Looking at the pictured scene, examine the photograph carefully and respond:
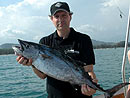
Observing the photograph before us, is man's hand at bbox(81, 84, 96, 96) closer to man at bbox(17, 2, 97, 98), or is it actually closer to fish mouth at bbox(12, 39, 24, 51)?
man at bbox(17, 2, 97, 98)

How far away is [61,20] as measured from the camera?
9.84 ft

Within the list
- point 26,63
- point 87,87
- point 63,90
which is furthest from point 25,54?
point 87,87

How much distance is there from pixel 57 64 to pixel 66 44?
0.55m

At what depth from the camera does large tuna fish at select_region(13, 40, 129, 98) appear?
273 centimetres

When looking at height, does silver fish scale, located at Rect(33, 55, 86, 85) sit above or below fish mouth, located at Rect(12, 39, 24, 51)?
below

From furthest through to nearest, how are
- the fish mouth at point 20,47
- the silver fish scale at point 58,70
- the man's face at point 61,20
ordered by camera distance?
the man's face at point 61,20, the fish mouth at point 20,47, the silver fish scale at point 58,70

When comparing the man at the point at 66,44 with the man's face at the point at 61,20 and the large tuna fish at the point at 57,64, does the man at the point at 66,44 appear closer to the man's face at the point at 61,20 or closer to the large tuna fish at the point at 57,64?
the man's face at the point at 61,20

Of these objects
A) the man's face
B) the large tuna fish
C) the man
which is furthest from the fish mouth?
the man's face

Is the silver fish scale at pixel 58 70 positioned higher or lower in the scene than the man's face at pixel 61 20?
lower

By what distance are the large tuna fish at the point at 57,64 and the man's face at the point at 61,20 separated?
1.40 feet

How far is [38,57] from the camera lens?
2.81 metres

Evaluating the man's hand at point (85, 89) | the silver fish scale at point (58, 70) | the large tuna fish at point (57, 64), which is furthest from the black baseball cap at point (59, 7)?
the man's hand at point (85, 89)

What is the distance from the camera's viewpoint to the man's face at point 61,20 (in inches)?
119

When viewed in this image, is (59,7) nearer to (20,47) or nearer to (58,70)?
(20,47)
